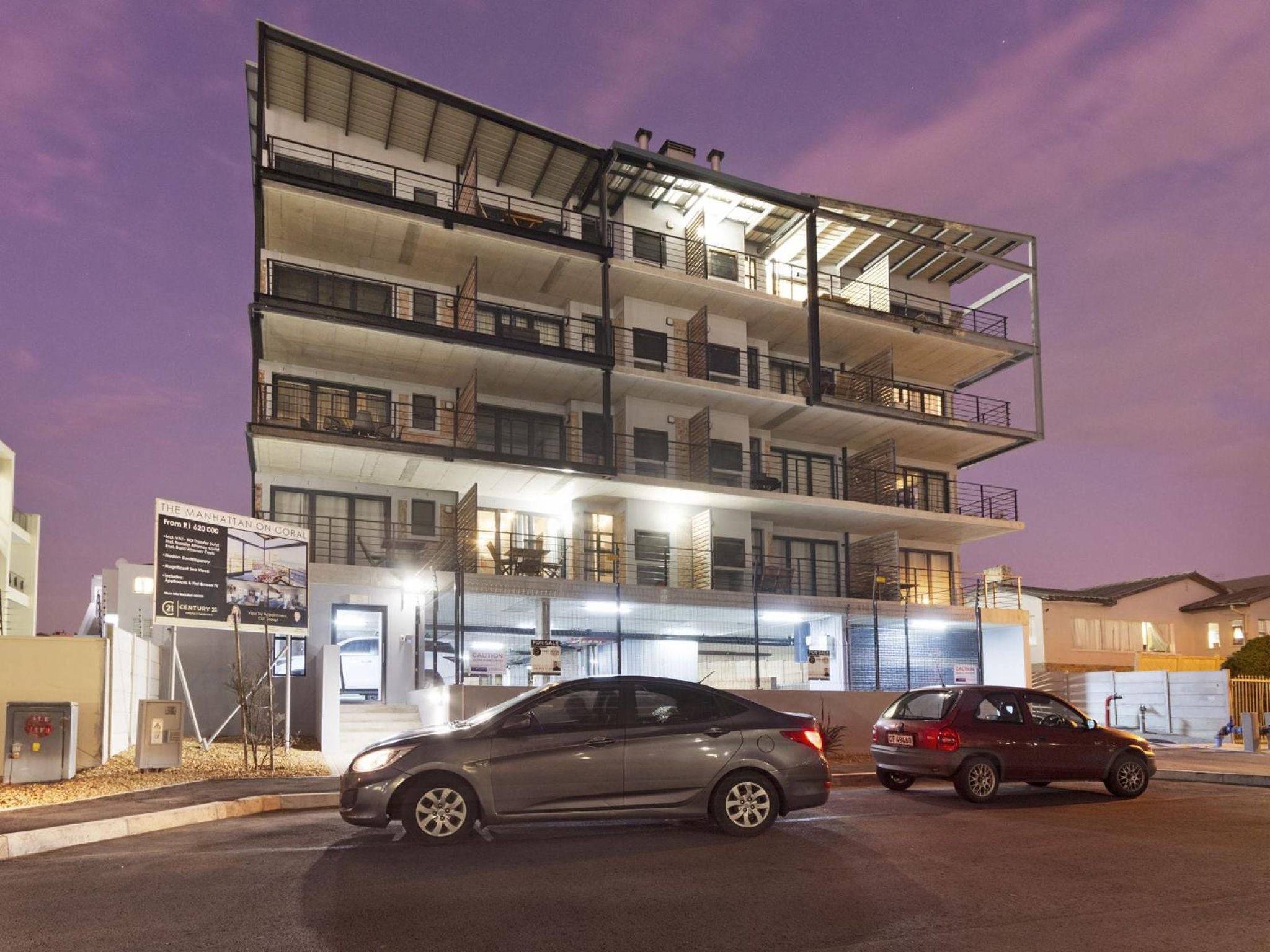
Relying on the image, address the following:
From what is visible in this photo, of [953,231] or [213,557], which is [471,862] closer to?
[213,557]

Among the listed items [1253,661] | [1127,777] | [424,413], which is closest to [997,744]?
[1127,777]

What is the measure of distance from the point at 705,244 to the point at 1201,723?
60.6ft

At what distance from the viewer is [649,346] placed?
30.5m

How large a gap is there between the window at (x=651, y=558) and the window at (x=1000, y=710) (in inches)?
619

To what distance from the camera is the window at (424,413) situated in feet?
90.9

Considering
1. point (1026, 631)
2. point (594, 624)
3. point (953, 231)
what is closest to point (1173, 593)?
point (1026, 631)

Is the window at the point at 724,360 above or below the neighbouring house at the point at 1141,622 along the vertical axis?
above

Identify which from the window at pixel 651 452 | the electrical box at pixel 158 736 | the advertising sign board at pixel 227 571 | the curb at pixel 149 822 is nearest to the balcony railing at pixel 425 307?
the window at pixel 651 452

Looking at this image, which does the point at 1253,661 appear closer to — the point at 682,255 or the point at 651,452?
the point at 651,452

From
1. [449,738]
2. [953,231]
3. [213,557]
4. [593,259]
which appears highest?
[953,231]

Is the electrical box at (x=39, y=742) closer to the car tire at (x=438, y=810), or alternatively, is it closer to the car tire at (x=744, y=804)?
the car tire at (x=438, y=810)

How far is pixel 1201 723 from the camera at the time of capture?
26.5m

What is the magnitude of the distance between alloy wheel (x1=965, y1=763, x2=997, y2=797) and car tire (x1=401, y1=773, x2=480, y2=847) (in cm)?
638

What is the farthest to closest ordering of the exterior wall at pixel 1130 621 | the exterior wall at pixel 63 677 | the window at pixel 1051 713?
the exterior wall at pixel 1130 621 → the exterior wall at pixel 63 677 → the window at pixel 1051 713
